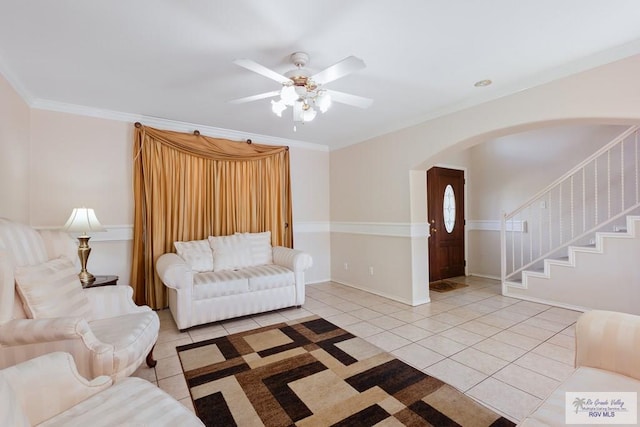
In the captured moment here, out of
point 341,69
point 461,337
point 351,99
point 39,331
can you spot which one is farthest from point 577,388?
point 39,331

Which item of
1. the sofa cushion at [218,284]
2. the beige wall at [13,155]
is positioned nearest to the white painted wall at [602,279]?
the sofa cushion at [218,284]

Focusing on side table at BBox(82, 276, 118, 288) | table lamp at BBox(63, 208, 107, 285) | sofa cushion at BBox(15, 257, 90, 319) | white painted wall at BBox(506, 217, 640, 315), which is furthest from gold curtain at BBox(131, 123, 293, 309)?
white painted wall at BBox(506, 217, 640, 315)

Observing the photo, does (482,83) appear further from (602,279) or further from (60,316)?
(60,316)

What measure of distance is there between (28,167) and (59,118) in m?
0.64

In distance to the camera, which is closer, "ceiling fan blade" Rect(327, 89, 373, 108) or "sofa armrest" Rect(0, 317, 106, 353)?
"sofa armrest" Rect(0, 317, 106, 353)

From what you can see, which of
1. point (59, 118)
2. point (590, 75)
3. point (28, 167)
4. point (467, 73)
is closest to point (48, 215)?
point (28, 167)

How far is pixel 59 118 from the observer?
3.26 m

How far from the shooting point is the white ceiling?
5.77ft

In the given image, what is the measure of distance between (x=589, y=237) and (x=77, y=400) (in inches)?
229

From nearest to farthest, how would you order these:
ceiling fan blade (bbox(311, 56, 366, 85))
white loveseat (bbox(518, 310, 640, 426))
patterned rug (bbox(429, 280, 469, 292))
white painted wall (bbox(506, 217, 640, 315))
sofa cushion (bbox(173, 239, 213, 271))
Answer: white loveseat (bbox(518, 310, 640, 426)) < ceiling fan blade (bbox(311, 56, 366, 85)) < white painted wall (bbox(506, 217, 640, 315)) < sofa cushion (bbox(173, 239, 213, 271)) < patterned rug (bbox(429, 280, 469, 292))

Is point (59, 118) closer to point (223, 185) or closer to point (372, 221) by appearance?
point (223, 185)

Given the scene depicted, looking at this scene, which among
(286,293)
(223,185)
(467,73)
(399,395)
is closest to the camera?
(399,395)

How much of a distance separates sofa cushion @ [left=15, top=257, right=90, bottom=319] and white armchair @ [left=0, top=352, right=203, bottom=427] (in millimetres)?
689

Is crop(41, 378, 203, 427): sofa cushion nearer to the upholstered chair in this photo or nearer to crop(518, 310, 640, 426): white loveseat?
the upholstered chair
